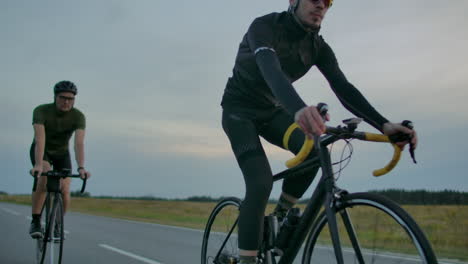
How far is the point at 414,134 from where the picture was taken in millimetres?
3129

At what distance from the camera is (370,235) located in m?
3.03

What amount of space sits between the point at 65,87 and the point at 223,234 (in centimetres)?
323

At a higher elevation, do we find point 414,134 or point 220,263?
point 414,134

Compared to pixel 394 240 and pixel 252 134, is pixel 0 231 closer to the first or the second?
pixel 252 134

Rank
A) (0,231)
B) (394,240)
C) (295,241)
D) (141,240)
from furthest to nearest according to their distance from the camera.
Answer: (0,231) < (141,240) < (295,241) < (394,240)

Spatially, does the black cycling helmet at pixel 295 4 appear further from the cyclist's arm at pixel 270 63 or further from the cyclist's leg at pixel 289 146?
the cyclist's leg at pixel 289 146

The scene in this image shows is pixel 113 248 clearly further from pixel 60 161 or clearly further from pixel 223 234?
pixel 223 234

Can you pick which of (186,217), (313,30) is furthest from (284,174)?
(186,217)

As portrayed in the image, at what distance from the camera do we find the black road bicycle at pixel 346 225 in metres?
2.68

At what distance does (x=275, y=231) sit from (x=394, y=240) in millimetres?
1142

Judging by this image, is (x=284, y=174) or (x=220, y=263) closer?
(x=284, y=174)

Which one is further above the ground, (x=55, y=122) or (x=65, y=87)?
(x=65, y=87)

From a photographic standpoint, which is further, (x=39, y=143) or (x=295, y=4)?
(x=39, y=143)

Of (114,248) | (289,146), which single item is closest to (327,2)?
(289,146)
